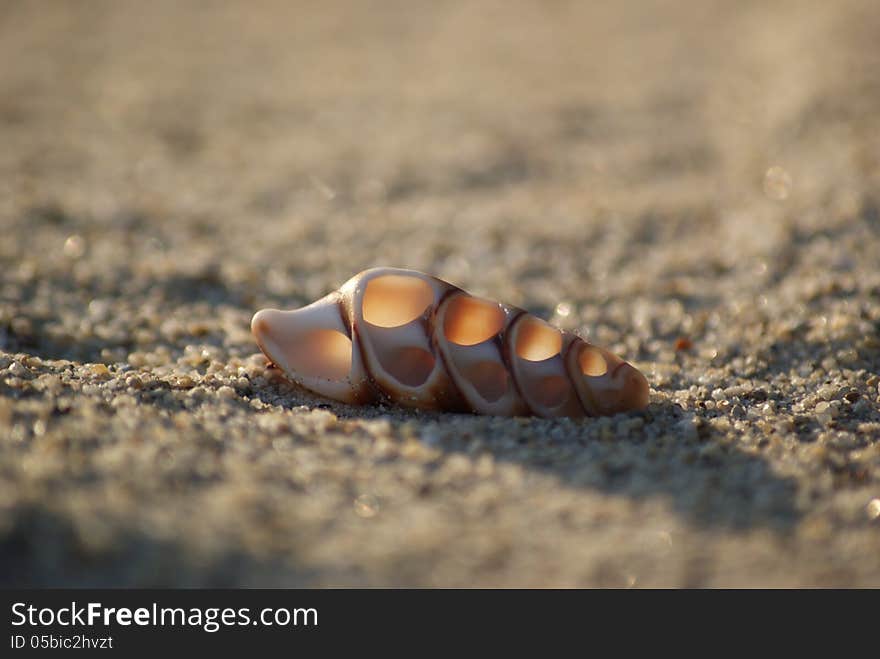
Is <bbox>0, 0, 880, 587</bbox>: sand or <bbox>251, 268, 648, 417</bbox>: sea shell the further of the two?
<bbox>251, 268, 648, 417</bbox>: sea shell

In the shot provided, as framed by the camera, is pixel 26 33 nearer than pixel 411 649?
No

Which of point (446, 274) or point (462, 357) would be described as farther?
point (446, 274)

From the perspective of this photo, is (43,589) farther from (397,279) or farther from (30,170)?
(30,170)

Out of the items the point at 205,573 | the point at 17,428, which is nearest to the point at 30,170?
the point at 17,428
